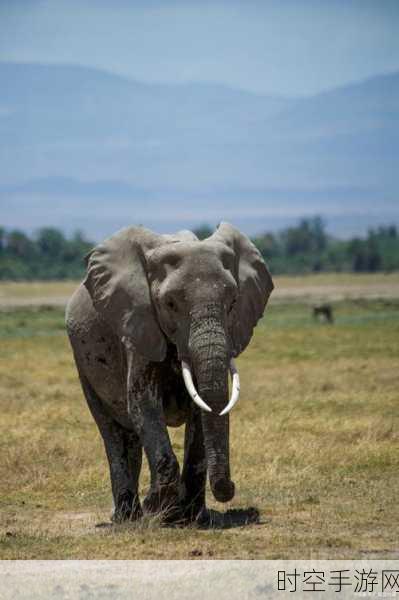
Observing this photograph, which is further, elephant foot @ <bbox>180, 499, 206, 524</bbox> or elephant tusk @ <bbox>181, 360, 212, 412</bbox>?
elephant foot @ <bbox>180, 499, 206, 524</bbox>

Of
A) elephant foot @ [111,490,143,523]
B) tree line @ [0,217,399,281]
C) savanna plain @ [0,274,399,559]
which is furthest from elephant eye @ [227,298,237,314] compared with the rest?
tree line @ [0,217,399,281]

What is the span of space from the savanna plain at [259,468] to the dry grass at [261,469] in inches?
0.6

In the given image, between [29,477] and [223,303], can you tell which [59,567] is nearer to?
[223,303]

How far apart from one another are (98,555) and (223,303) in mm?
2172

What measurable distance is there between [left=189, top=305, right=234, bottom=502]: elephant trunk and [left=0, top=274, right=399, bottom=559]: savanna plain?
47cm

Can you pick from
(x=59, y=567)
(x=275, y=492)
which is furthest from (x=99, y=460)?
(x=59, y=567)

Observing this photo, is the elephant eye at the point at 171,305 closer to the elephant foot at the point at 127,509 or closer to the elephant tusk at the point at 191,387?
the elephant tusk at the point at 191,387

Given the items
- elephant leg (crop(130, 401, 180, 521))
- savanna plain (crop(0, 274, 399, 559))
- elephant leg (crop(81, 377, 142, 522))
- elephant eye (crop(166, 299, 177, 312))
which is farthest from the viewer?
elephant leg (crop(81, 377, 142, 522))

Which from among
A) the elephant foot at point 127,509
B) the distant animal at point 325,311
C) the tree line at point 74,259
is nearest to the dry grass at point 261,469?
the elephant foot at point 127,509

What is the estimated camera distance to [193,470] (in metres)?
11.8

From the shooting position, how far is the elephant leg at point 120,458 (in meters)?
12.4

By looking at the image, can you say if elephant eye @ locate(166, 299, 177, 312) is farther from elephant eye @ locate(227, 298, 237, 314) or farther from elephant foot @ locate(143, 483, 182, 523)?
elephant foot @ locate(143, 483, 182, 523)

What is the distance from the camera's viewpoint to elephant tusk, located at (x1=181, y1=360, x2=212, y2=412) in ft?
35.0

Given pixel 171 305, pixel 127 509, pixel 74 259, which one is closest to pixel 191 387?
pixel 171 305
